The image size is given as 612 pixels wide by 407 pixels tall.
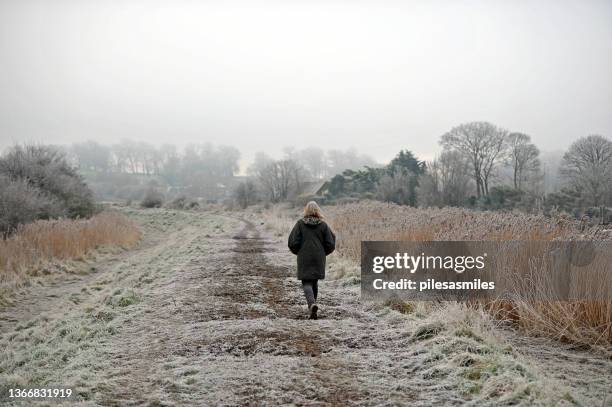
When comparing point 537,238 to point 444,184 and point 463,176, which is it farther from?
point 463,176

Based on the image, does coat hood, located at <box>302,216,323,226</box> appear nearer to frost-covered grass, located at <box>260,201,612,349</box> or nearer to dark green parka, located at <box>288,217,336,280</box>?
dark green parka, located at <box>288,217,336,280</box>

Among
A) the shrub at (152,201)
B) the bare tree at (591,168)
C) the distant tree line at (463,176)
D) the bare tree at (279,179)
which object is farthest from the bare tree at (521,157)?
the shrub at (152,201)

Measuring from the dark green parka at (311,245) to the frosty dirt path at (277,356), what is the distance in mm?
787

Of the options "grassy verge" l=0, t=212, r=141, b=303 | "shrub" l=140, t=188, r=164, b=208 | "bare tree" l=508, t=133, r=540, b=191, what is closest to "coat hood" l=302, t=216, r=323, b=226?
"grassy verge" l=0, t=212, r=141, b=303

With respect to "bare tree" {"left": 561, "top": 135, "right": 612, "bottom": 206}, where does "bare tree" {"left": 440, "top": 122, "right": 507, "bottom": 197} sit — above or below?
above

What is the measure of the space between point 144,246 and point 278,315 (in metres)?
20.9

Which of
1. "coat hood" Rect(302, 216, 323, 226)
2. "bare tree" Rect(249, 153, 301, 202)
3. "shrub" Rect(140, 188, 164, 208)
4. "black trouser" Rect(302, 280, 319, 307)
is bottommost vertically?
"black trouser" Rect(302, 280, 319, 307)

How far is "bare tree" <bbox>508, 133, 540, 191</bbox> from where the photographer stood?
154 ft

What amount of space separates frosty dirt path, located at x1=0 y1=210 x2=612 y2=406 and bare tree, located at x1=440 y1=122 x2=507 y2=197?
45.5 meters

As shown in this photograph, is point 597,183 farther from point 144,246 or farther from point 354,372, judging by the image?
point 144,246

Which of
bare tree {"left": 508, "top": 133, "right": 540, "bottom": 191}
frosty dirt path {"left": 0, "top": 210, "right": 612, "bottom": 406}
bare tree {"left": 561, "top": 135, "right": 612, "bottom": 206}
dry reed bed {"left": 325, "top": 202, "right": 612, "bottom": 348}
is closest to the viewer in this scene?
frosty dirt path {"left": 0, "top": 210, "right": 612, "bottom": 406}

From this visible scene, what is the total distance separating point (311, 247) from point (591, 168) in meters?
17.9

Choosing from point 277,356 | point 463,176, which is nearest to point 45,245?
point 277,356

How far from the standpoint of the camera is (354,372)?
16.0ft
